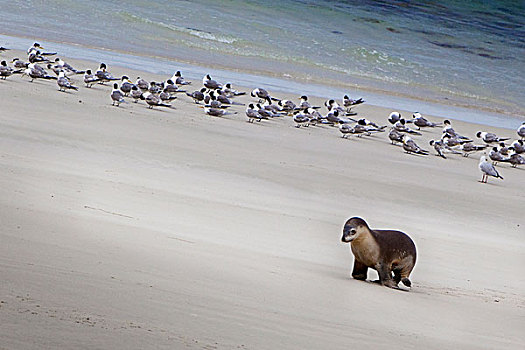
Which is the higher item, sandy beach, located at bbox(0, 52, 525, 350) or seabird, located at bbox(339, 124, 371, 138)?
sandy beach, located at bbox(0, 52, 525, 350)

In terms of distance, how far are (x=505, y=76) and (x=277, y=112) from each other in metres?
18.2

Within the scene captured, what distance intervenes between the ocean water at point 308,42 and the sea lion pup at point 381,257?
719 inches

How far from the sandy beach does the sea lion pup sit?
0.16 m

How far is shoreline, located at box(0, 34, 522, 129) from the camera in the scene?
2172cm

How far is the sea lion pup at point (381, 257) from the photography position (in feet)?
19.4

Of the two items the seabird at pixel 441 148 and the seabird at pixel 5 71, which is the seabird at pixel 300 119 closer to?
the seabird at pixel 441 148

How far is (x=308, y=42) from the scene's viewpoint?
32125 millimetres

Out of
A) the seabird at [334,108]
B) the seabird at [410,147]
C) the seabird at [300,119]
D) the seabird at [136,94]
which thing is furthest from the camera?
the seabird at [334,108]

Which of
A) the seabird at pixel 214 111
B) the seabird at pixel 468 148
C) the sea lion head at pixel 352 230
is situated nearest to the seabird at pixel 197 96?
the seabird at pixel 214 111

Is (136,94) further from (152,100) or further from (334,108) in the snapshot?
(334,108)

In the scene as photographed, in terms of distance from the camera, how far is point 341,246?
720 cm

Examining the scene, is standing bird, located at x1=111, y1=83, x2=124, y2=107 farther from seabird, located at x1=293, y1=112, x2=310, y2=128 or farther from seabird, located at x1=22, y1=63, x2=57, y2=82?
seabird, located at x1=293, y1=112, x2=310, y2=128

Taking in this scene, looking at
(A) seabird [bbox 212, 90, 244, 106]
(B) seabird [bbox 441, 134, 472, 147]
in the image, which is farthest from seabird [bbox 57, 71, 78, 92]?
(B) seabird [bbox 441, 134, 472, 147]

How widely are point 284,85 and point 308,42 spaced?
382 inches
